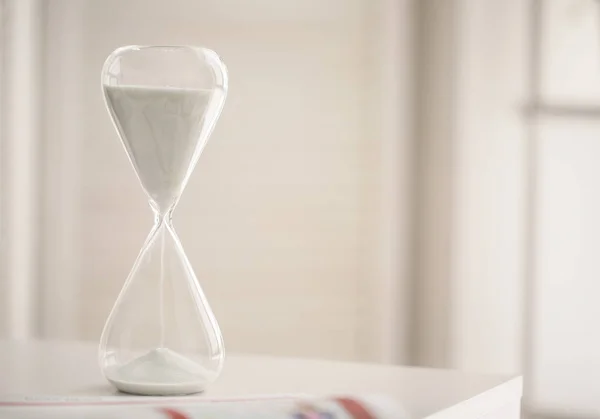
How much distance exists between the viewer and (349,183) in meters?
2.86

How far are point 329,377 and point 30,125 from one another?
6.75 ft

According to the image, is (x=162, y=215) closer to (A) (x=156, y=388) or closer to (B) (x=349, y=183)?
(A) (x=156, y=388)

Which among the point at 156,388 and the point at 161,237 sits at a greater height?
the point at 161,237

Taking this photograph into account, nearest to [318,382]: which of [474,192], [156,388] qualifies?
[156,388]

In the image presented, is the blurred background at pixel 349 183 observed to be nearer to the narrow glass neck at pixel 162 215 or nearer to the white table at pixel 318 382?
the white table at pixel 318 382

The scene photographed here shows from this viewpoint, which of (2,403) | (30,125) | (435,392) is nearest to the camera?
(2,403)

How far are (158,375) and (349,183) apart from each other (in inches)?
84.6

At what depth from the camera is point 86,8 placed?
2.80 m

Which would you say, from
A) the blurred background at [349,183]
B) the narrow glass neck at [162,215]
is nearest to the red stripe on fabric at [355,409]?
the narrow glass neck at [162,215]

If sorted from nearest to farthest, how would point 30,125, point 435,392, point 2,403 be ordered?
point 2,403 → point 435,392 → point 30,125

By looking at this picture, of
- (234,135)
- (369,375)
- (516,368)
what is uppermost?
(234,135)

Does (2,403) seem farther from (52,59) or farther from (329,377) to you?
(52,59)

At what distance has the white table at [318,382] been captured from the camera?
754 mm

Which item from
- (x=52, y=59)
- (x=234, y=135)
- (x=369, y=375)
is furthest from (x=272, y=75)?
(x=369, y=375)
